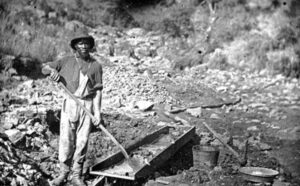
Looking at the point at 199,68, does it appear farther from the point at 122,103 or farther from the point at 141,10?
the point at 141,10

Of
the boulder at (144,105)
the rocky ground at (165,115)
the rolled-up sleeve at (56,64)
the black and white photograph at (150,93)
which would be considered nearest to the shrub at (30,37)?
the black and white photograph at (150,93)

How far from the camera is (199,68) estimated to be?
13.9 meters

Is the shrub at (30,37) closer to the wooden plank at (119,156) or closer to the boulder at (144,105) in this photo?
the boulder at (144,105)

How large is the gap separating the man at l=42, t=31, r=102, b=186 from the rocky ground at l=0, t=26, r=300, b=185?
558 mm

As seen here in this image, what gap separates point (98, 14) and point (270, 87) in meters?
10.7

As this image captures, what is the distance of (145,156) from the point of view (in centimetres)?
591

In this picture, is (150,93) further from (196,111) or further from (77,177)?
(77,177)

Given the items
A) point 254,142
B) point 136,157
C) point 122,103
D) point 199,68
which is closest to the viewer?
point 136,157

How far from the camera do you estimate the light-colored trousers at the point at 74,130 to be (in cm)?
450

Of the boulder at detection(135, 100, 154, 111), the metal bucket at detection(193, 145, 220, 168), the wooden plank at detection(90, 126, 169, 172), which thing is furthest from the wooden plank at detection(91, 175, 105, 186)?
the boulder at detection(135, 100, 154, 111)

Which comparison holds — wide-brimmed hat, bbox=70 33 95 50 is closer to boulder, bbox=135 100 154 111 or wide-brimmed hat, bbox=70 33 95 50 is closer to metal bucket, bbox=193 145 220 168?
metal bucket, bbox=193 145 220 168

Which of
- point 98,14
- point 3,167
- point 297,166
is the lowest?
point 297,166

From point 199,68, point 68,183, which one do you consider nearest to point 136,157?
point 68,183

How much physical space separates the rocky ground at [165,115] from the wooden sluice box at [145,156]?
31 cm
